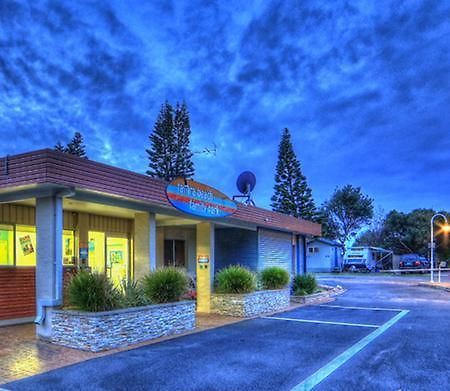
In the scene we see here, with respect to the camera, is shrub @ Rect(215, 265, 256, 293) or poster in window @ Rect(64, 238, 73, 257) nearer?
poster in window @ Rect(64, 238, 73, 257)

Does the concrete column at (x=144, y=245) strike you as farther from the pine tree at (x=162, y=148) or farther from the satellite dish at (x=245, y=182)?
the pine tree at (x=162, y=148)

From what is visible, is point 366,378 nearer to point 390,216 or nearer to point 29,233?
point 29,233

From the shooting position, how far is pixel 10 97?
2136 centimetres

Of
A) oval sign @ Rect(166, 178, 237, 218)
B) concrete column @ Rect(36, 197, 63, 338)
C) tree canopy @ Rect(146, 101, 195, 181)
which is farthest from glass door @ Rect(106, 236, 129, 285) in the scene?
tree canopy @ Rect(146, 101, 195, 181)

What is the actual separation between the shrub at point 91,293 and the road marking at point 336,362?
4.08 meters

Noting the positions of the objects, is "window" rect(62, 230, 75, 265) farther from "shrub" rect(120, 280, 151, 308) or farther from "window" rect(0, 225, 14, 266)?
"shrub" rect(120, 280, 151, 308)

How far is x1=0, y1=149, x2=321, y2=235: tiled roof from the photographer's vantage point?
27.0 ft

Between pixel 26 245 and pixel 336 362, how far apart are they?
8.26 metres

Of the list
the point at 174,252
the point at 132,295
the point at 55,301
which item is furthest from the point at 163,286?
the point at 174,252

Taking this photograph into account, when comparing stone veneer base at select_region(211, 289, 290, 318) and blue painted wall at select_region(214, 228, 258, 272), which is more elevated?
blue painted wall at select_region(214, 228, 258, 272)

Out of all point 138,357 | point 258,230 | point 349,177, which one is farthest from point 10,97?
point 349,177

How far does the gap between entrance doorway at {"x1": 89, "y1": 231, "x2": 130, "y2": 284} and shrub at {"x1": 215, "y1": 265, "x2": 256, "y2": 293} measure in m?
2.85

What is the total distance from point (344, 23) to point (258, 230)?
783 centimetres

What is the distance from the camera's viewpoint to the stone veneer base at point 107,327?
322 inches
